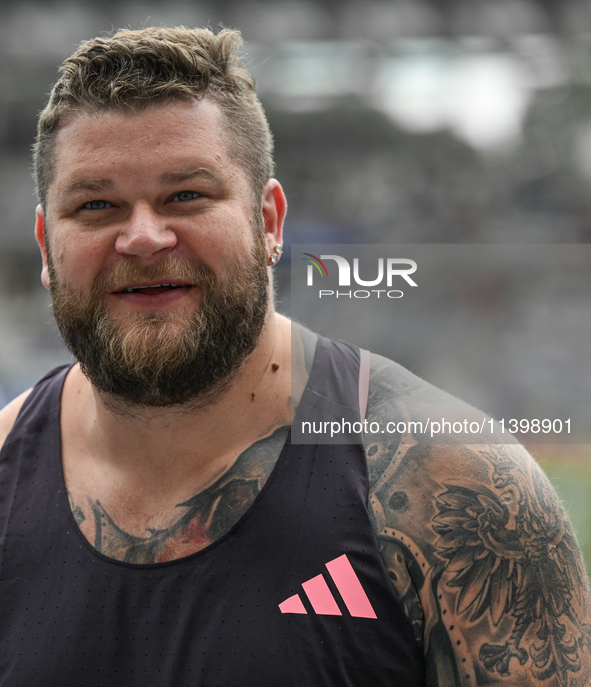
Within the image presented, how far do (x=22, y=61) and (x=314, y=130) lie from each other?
5935mm

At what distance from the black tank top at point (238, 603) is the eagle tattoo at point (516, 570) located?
0.55 feet

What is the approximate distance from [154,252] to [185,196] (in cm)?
18

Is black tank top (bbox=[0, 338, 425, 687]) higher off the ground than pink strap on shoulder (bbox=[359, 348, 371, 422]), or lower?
lower

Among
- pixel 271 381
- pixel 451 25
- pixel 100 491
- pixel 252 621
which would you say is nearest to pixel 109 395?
pixel 100 491

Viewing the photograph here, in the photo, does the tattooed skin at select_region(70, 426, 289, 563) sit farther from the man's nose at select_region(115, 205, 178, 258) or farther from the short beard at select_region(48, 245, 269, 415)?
the man's nose at select_region(115, 205, 178, 258)

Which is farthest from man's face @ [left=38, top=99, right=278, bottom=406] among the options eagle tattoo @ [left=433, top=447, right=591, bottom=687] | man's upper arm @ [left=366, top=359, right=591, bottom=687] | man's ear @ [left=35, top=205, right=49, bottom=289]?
eagle tattoo @ [left=433, top=447, right=591, bottom=687]

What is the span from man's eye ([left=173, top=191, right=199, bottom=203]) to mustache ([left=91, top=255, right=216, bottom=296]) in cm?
16

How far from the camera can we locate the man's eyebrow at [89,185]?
70.9 inches

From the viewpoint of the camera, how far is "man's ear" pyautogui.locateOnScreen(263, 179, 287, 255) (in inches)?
83.0

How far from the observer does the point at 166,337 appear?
1.81 metres

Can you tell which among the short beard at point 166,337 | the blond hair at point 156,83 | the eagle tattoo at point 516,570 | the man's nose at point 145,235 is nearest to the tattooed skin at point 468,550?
the eagle tattoo at point 516,570

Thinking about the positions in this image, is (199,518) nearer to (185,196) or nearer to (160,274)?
(160,274)

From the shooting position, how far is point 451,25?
1403cm

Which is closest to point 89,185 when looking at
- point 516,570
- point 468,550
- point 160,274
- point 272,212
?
point 160,274
